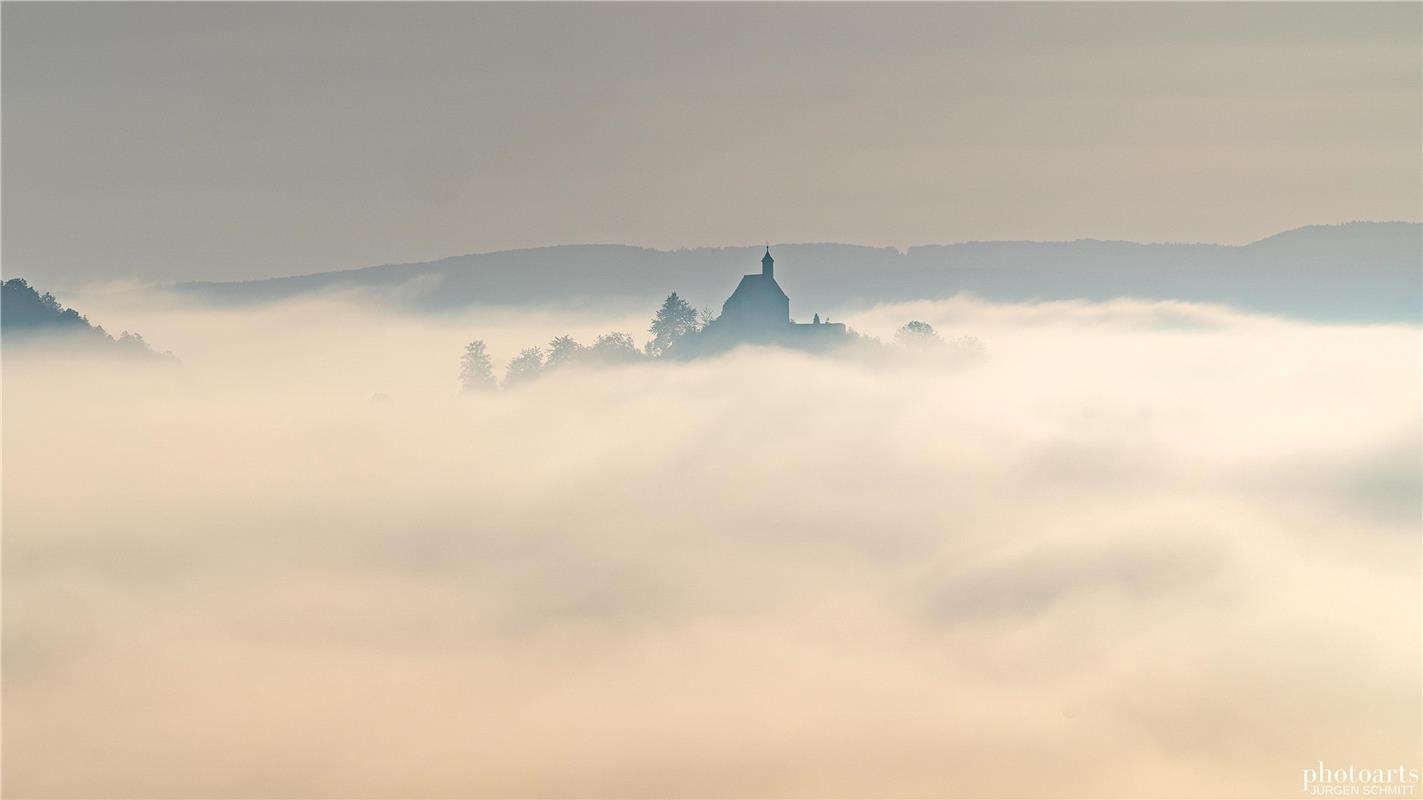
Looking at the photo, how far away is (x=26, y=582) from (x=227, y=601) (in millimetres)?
10681

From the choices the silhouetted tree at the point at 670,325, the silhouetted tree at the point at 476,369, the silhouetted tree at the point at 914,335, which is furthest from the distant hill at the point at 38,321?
the silhouetted tree at the point at 914,335

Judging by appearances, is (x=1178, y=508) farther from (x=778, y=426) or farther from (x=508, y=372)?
(x=508, y=372)

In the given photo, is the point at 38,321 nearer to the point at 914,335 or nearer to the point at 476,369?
the point at 476,369

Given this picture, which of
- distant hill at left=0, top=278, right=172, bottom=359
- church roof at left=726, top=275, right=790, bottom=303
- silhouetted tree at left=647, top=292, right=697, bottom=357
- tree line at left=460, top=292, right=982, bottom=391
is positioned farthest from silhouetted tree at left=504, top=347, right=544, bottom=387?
distant hill at left=0, top=278, right=172, bottom=359

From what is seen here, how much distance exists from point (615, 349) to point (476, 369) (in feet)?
45.8

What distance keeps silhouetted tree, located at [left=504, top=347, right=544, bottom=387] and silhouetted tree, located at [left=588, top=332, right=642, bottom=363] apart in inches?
195

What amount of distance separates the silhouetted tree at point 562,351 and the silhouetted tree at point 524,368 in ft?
3.07

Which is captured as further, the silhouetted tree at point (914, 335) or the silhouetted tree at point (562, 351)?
the silhouetted tree at point (562, 351)

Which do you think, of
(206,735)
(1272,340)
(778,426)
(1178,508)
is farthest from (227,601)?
(1272,340)

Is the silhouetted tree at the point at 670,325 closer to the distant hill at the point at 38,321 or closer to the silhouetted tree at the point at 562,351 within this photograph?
the silhouetted tree at the point at 562,351

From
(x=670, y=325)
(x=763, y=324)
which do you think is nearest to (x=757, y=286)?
(x=763, y=324)

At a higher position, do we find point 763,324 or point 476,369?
point 476,369

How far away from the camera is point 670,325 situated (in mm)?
123500

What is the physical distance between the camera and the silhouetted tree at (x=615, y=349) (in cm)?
12575
